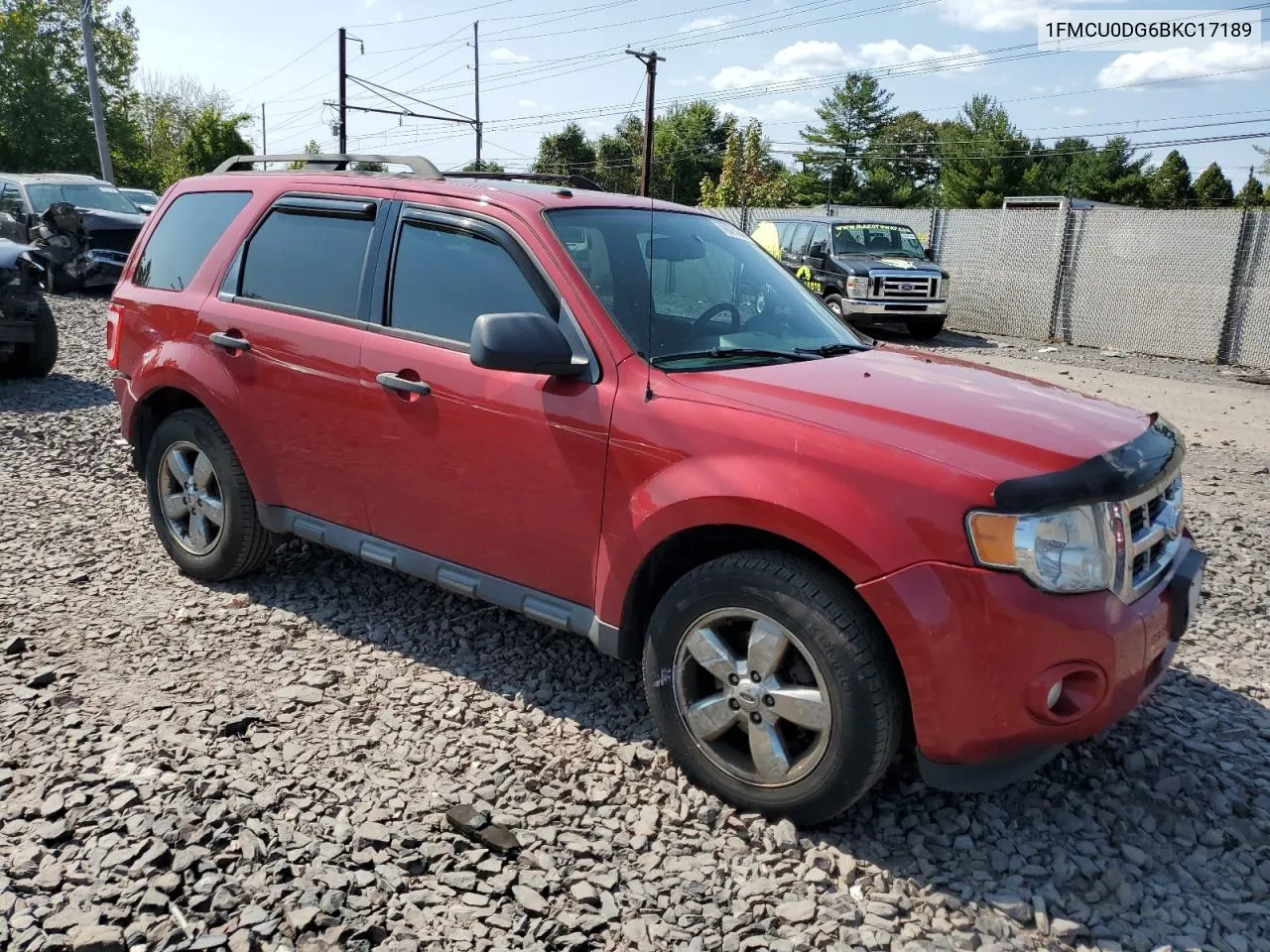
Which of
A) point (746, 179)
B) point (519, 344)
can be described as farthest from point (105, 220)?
point (746, 179)

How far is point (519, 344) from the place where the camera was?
10.2 feet

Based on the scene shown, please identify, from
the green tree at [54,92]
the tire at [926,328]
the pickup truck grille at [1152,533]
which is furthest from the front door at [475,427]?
the green tree at [54,92]

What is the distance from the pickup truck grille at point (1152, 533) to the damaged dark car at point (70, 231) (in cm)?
1614

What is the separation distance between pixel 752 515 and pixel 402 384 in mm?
1533

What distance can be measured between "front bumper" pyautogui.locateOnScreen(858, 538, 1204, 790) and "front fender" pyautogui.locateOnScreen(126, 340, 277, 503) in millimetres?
2825

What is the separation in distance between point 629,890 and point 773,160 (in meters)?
73.7

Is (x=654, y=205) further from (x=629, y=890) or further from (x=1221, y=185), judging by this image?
(x=1221, y=185)

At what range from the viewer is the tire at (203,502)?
14.6 ft

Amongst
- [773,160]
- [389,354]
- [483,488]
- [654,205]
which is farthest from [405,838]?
[773,160]

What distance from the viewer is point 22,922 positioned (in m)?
2.52

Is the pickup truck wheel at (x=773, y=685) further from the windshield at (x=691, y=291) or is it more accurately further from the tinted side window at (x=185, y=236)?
the tinted side window at (x=185, y=236)

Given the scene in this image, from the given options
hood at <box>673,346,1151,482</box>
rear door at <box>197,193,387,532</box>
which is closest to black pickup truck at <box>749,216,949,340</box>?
rear door at <box>197,193,387,532</box>

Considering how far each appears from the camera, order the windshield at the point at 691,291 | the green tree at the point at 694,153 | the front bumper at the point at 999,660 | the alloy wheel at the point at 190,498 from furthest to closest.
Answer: the green tree at the point at 694,153
the alloy wheel at the point at 190,498
the windshield at the point at 691,291
the front bumper at the point at 999,660

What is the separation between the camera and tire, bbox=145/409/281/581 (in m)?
4.45
